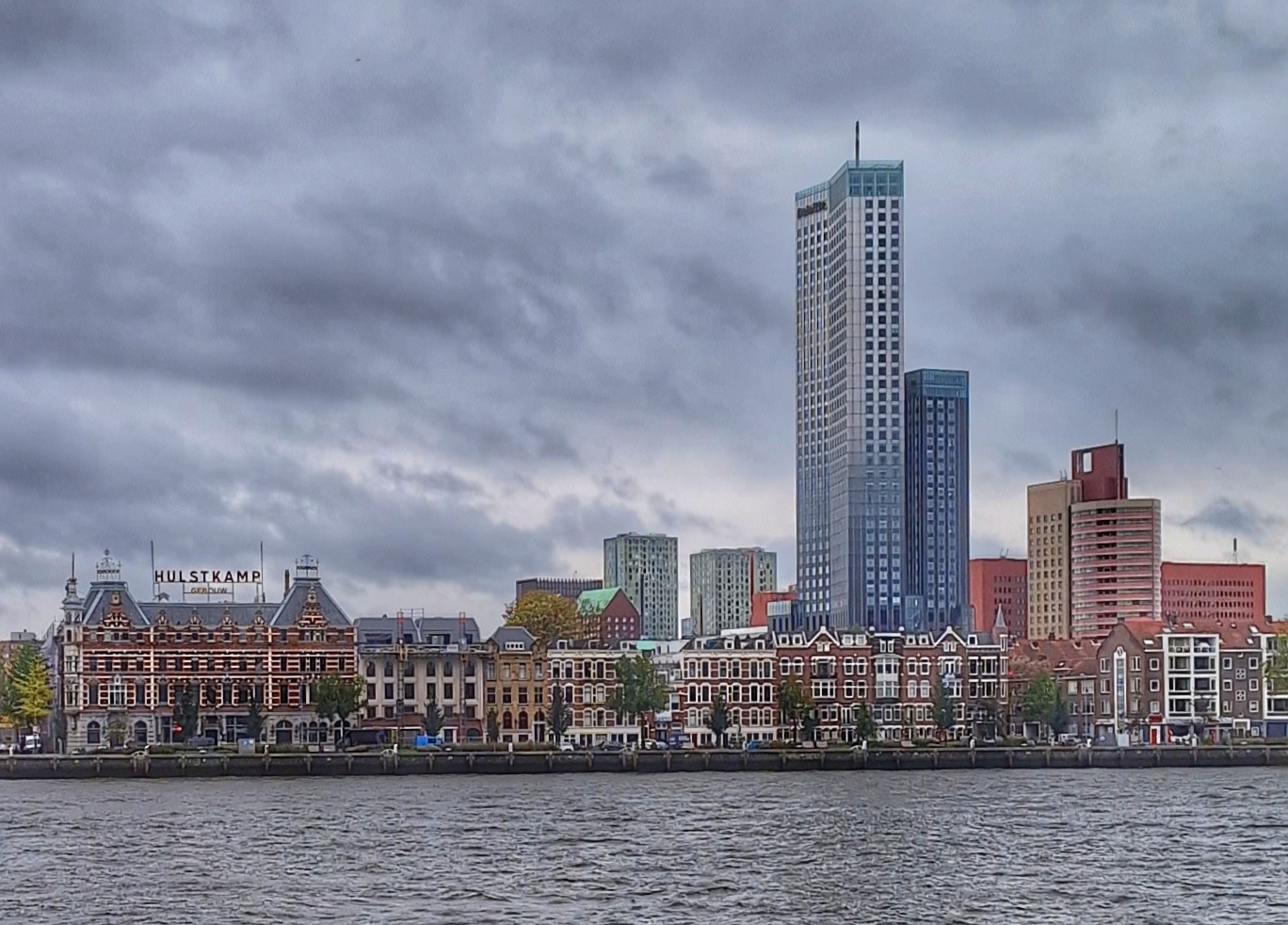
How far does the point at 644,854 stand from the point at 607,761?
7851 centimetres

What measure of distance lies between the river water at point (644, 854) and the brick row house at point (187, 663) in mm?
41778

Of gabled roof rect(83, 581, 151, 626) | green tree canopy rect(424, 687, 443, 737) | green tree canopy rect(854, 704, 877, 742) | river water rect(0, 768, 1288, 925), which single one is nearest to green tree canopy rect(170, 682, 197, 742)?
gabled roof rect(83, 581, 151, 626)

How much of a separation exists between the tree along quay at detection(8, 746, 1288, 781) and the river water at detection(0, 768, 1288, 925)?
1543 cm

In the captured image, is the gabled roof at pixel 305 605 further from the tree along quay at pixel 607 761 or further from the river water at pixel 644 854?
the river water at pixel 644 854

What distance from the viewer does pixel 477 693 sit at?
199 meters

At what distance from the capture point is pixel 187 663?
191 m

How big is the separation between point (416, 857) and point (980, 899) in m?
26.1

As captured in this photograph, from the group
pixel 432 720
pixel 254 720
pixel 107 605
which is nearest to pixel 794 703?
pixel 432 720

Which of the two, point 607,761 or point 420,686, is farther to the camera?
point 420,686

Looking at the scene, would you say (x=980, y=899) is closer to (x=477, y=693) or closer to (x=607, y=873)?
(x=607, y=873)

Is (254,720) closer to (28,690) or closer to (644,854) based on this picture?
(28,690)

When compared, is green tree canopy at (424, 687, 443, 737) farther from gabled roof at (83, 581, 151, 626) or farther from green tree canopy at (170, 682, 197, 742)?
gabled roof at (83, 581, 151, 626)

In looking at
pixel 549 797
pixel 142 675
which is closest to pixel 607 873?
pixel 549 797

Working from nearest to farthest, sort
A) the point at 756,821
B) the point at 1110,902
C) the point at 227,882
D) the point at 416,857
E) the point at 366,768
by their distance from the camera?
the point at 1110,902
the point at 227,882
the point at 416,857
the point at 756,821
the point at 366,768
